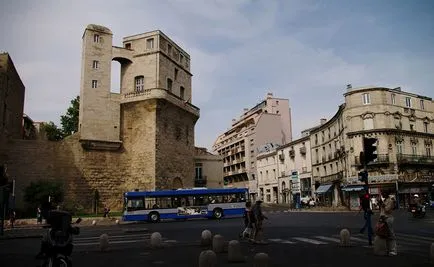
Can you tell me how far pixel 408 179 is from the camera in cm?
3594

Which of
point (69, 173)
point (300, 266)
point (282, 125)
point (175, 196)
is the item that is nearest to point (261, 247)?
point (300, 266)

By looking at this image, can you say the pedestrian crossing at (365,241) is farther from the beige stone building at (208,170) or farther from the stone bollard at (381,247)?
the beige stone building at (208,170)

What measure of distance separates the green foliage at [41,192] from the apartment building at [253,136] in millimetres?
41115

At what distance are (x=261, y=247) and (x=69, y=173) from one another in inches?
917

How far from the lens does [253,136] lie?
65.1 m

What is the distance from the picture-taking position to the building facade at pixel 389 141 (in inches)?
1409

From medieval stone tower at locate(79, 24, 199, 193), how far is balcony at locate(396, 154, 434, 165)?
20439 mm

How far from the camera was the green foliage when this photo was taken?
26.1 m

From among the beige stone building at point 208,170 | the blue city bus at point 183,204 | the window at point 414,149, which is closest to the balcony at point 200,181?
the beige stone building at point 208,170

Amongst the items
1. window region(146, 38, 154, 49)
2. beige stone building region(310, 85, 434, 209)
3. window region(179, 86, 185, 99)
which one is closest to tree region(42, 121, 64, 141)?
window region(179, 86, 185, 99)

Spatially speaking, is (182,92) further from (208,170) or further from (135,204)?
(135,204)

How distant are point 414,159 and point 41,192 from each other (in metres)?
33.1

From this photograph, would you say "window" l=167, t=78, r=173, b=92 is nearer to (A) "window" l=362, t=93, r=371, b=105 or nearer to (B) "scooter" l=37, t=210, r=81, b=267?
Answer: (A) "window" l=362, t=93, r=371, b=105

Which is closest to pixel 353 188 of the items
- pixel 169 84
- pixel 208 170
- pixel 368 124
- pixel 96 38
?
pixel 368 124
